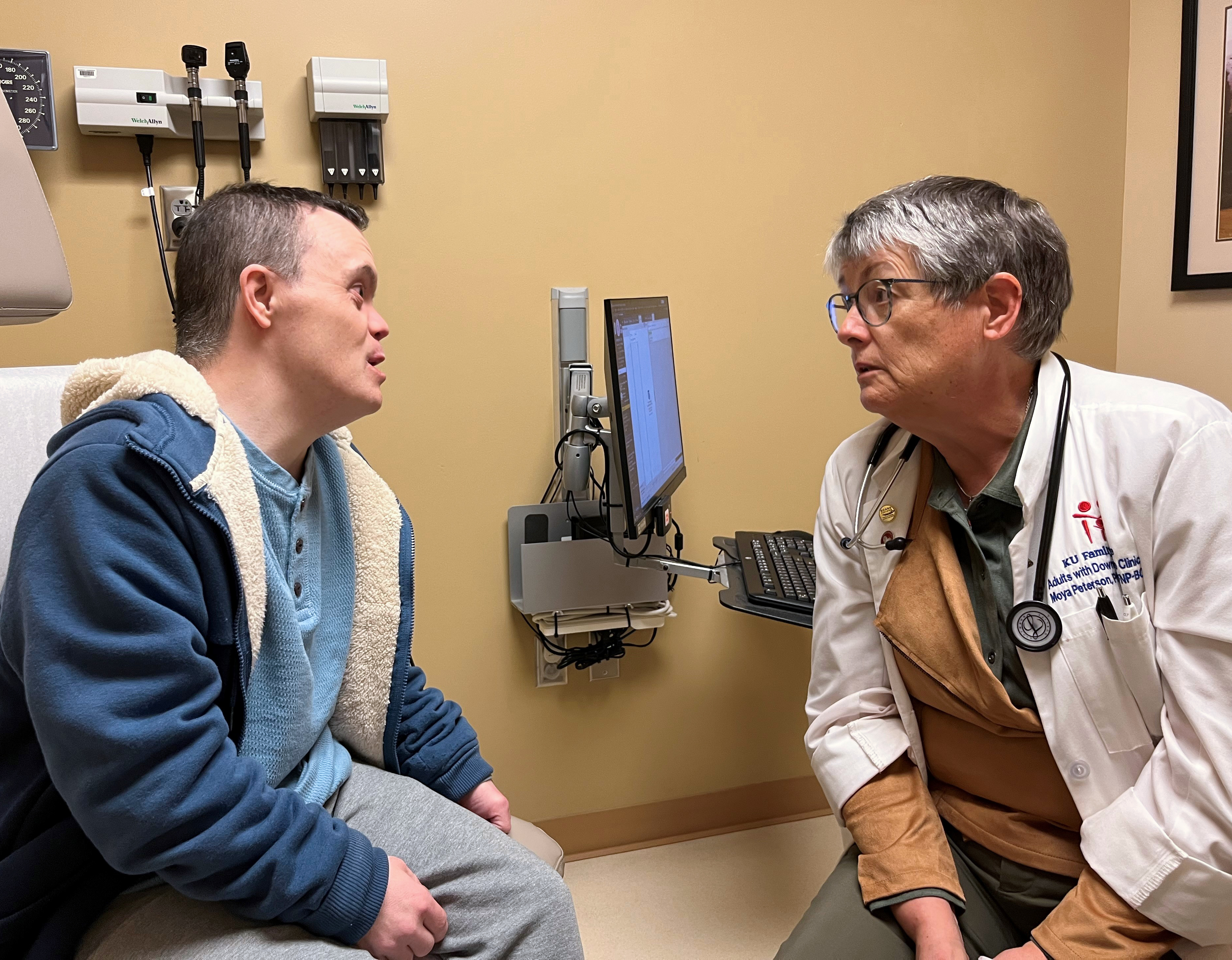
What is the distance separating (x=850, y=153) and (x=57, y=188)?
1740 mm

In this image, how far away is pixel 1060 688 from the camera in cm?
117

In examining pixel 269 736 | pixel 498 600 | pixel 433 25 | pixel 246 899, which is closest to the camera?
pixel 246 899

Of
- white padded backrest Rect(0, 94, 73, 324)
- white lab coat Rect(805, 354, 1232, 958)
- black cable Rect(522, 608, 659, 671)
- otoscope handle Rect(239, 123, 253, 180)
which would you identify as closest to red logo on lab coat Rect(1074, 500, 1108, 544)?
white lab coat Rect(805, 354, 1232, 958)

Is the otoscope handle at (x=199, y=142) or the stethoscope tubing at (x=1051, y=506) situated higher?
the otoscope handle at (x=199, y=142)

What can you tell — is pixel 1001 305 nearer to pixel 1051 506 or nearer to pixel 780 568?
pixel 1051 506

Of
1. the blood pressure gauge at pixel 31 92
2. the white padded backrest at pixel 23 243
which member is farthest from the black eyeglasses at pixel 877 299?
the blood pressure gauge at pixel 31 92

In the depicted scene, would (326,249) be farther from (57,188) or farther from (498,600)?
(498,600)

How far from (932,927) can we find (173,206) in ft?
5.88

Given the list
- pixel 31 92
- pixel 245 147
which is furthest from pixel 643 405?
pixel 31 92

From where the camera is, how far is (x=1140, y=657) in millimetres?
1143

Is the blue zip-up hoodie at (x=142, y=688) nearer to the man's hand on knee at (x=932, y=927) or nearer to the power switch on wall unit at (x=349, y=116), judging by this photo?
the man's hand on knee at (x=932, y=927)

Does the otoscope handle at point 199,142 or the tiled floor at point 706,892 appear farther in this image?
the tiled floor at point 706,892

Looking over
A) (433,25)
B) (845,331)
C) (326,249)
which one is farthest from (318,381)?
(433,25)

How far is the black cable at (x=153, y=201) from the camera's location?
5.87ft
